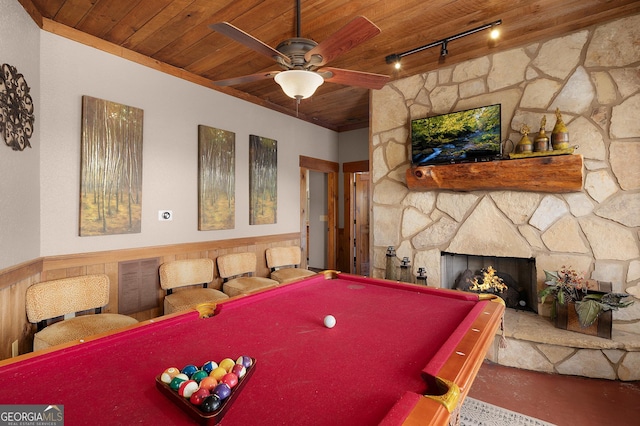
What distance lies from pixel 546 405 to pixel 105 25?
14.1ft

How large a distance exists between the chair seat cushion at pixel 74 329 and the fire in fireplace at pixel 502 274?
3.11 meters

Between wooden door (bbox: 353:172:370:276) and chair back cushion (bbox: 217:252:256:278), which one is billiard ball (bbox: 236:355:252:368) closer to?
chair back cushion (bbox: 217:252:256:278)

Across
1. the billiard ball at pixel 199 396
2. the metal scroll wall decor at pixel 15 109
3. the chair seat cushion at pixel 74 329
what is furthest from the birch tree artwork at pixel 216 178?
the billiard ball at pixel 199 396

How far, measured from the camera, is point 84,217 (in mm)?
2516

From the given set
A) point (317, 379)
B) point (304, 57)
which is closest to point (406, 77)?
point (304, 57)

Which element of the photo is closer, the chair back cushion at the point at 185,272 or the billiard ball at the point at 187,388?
the billiard ball at the point at 187,388

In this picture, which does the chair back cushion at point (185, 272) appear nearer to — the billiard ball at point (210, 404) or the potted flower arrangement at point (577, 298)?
the billiard ball at point (210, 404)

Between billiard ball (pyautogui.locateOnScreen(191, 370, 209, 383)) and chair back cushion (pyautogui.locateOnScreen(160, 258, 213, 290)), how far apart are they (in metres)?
2.27

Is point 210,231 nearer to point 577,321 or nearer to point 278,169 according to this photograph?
point 278,169

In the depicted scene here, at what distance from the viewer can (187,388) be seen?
34.4 inches

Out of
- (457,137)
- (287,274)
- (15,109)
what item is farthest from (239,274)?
(457,137)

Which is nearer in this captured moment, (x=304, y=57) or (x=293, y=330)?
(x=293, y=330)

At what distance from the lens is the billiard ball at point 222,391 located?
846 mm

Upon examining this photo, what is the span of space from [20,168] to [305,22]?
2.26 metres
